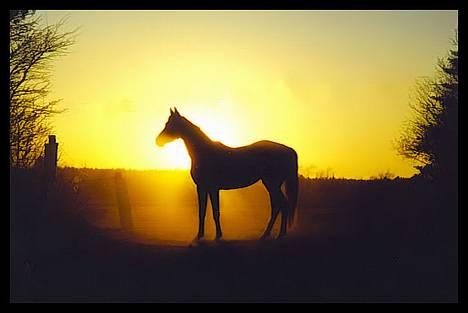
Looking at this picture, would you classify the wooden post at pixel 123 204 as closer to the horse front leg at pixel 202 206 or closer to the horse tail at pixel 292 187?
the horse front leg at pixel 202 206

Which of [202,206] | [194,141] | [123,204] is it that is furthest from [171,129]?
[123,204]

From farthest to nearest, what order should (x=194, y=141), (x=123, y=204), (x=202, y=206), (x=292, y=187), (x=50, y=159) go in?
1. (x=123, y=204)
2. (x=50, y=159)
3. (x=292, y=187)
4. (x=194, y=141)
5. (x=202, y=206)

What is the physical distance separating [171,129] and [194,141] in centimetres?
54

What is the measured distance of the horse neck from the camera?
598 inches

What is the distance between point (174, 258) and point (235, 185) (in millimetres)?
3068

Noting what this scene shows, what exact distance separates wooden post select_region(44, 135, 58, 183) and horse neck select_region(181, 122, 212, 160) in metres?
3.19

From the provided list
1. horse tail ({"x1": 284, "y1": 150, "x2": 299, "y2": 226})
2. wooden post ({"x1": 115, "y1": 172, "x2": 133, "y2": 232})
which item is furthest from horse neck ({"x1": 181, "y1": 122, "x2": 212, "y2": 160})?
wooden post ({"x1": 115, "y1": 172, "x2": 133, "y2": 232})

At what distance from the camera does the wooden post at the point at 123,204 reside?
18.0 meters

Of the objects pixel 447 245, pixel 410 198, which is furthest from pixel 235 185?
pixel 410 198

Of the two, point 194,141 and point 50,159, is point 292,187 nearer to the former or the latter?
point 194,141

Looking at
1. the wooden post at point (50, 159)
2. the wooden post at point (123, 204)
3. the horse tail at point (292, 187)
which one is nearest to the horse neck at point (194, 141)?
the horse tail at point (292, 187)

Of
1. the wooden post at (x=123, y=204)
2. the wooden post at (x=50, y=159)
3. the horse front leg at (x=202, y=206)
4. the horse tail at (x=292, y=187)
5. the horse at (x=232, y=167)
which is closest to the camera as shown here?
the horse front leg at (x=202, y=206)

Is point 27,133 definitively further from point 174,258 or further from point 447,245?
point 447,245

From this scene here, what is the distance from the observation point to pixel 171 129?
15.2m
